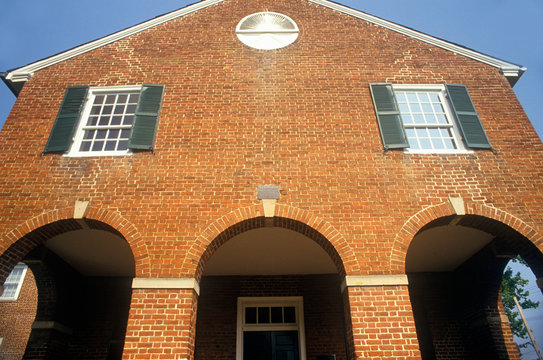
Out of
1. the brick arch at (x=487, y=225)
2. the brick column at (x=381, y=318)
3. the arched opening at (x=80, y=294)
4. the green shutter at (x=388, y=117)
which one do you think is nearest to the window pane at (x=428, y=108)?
the green shutter at (x=388, y=117)

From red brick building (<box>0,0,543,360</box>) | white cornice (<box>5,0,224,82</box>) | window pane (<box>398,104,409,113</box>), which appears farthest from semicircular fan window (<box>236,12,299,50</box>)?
window pane (<box>398,104,409,113</box>)

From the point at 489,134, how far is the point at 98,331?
390 inches

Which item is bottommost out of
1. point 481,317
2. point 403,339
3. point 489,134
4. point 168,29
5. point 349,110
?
point 403,339

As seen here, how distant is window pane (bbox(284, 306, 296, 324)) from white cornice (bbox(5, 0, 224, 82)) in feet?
25.7

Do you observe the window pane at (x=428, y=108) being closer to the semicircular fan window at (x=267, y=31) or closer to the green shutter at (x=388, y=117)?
the green shutter at (x=388, y=117)

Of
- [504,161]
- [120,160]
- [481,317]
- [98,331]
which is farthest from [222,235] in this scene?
[481,317]

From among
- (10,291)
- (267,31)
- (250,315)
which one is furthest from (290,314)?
(10,291)

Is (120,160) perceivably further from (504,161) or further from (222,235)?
(504,161)

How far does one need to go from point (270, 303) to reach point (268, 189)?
3718 mm

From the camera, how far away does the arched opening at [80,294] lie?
7562 millimetres

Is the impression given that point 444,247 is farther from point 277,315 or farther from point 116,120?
point 116,120

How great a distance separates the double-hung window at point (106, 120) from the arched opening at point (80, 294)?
1.72m

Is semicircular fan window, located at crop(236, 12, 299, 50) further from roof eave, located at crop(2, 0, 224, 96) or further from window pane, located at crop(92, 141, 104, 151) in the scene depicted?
window pane, located at crop(92, 141, 104, 151)

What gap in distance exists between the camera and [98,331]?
28.3ft
